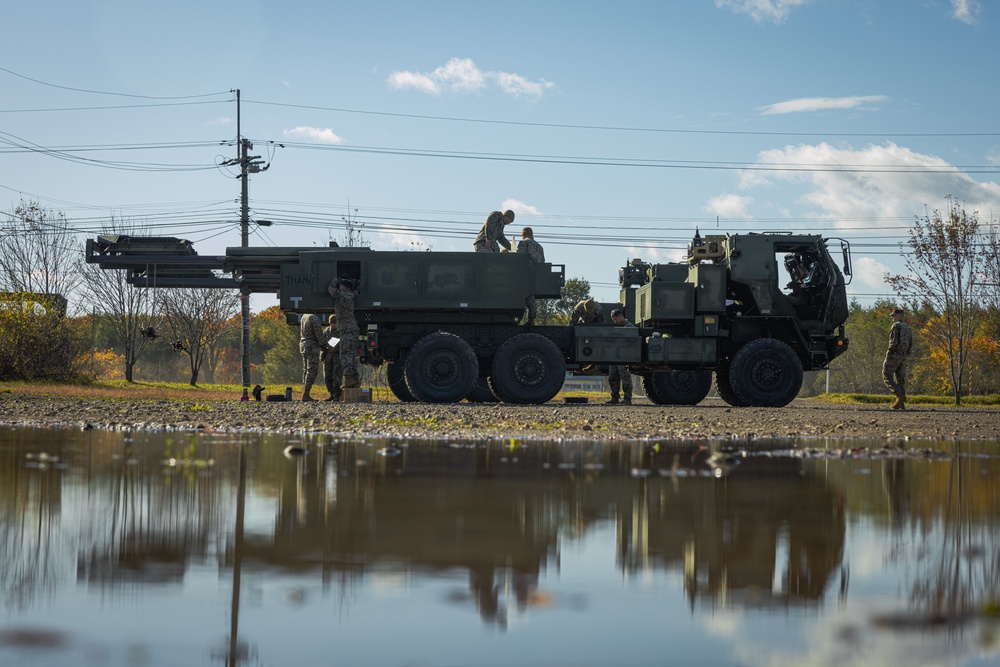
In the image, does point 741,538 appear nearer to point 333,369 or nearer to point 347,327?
point 347,327

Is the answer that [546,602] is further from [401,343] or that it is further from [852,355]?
[852,355]

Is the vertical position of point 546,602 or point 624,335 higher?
point 624,335

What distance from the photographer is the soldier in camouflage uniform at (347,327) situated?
19.5 m

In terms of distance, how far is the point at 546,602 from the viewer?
3402 mm

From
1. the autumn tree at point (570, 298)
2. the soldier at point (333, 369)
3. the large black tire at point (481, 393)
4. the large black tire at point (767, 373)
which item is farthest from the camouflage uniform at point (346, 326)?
the autumn tree at point (570, 298)

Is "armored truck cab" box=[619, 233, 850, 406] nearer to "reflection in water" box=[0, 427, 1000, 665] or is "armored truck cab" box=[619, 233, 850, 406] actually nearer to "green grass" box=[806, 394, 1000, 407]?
"green grass" box=[806, 394, 1000, 407]

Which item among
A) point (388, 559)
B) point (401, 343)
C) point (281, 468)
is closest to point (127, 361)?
point (401, 343)

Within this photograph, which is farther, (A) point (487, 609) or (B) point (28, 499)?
(B) point (28, 499)

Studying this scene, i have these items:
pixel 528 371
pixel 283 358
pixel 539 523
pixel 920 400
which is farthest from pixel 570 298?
pixel 539 523

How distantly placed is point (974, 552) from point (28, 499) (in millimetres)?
4796

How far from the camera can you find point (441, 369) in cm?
1967

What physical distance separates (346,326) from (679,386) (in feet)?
26.2

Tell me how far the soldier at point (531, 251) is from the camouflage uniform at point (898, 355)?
7.77 meters

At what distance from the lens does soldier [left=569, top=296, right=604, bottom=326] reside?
2227cm
